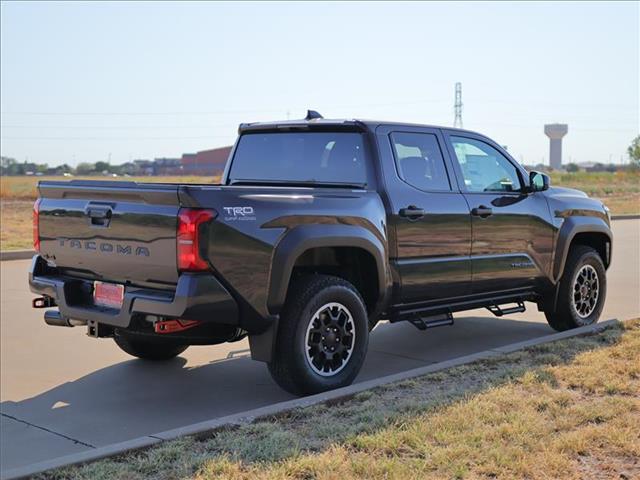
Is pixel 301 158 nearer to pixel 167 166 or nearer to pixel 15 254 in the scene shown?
pixel 15 254

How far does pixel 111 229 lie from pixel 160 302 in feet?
2.27

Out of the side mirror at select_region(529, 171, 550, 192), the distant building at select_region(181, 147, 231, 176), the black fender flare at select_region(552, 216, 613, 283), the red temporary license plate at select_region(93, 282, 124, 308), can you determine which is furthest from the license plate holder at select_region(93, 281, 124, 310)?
the distant building at select_region(181, 147, 231, 176)

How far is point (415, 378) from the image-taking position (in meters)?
6.04

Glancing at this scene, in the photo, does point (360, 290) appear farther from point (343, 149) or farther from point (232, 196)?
point (232, 196)

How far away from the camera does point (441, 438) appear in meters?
4.59

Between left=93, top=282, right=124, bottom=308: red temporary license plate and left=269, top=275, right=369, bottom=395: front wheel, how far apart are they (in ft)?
3.56

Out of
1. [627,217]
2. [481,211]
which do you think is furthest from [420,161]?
[627,217]

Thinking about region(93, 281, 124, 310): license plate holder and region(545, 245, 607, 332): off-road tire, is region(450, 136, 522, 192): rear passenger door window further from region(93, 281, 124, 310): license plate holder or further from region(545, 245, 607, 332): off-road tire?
region(93, 281, 124, 310): license plate holder

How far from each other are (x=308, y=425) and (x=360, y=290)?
1.83 metres

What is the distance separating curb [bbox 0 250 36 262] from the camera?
15914mm

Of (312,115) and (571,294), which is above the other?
(312,115)

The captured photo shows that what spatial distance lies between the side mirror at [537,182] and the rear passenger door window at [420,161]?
1.16m

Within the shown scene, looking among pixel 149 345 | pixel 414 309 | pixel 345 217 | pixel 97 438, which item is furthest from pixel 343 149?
pixel 97 438

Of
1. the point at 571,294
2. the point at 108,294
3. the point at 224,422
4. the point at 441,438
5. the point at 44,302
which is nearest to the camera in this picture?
the point at 441,438
